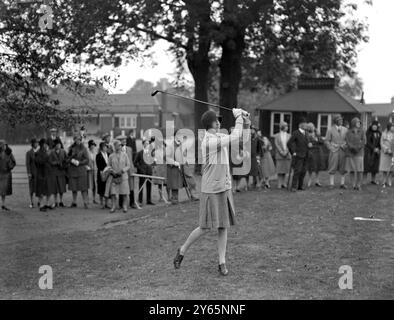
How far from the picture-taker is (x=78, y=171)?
17.0 m

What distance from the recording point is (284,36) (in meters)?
24.3

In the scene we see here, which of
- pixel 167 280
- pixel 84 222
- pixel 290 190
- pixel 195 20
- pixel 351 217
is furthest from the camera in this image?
pixel 195 20

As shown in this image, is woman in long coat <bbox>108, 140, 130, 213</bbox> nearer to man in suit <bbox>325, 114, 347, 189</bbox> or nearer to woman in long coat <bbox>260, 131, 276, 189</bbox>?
woman in long coat <bbox>260, 131, 276, 189</bbox>

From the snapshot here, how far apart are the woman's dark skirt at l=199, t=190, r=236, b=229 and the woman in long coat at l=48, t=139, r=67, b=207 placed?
31.4ft

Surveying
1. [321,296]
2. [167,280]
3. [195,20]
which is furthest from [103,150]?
[321,296]

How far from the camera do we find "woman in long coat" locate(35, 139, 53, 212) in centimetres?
1652

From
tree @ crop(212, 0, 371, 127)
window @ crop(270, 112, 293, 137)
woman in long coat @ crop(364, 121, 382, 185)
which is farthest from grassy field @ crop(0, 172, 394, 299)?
window @ crop(270, 112, 293, 137)

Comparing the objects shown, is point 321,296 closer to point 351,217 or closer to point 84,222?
point 351,217

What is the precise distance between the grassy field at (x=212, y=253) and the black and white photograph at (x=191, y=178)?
4 centimetres

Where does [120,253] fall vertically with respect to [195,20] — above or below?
below

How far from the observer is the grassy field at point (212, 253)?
748cm

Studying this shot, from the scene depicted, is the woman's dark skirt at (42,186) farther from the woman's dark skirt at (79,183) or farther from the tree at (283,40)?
the tree at (283,40)

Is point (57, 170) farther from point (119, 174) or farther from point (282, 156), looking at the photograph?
point (282, 156)
